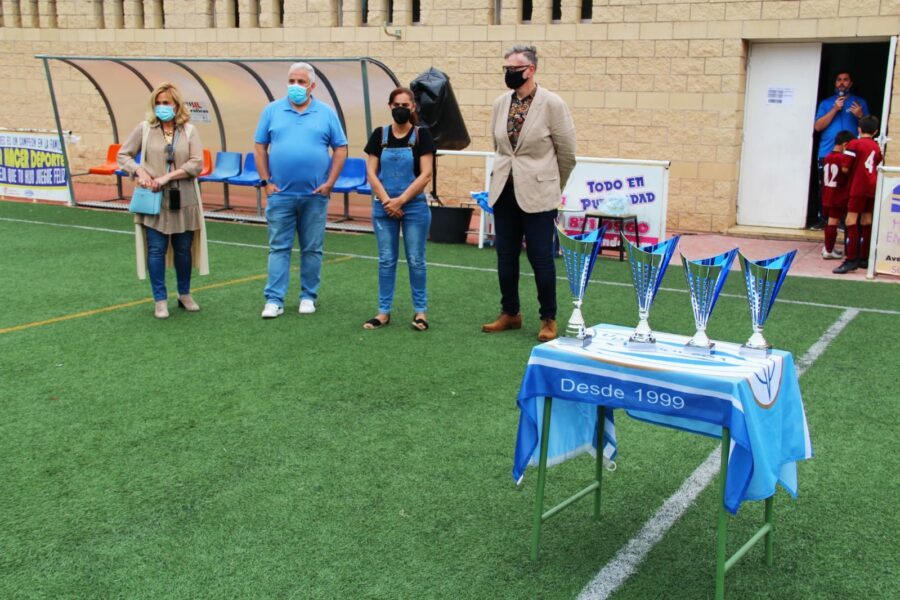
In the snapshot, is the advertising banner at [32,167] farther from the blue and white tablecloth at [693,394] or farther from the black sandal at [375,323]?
the blue and white tablecloth at [693,394]

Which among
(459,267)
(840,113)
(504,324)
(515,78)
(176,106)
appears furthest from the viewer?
(840,113)

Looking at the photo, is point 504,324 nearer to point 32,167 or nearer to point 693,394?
point 693,394

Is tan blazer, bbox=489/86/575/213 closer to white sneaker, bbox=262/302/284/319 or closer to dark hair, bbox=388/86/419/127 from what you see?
dark hair, bbox=388/86/419/127

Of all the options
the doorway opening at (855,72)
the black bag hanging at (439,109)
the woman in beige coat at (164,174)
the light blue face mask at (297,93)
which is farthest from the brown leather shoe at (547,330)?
the doorway opening at (855,72)

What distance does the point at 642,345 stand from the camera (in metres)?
3.49

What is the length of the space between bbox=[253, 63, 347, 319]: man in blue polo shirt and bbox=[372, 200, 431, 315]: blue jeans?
708 mm

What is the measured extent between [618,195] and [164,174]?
5693 millimetres

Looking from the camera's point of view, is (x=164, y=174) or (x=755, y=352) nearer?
(x=755, y=352)

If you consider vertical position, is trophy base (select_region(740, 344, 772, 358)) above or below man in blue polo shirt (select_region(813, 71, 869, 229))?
below

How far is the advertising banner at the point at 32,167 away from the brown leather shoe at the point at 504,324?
34.6 feet

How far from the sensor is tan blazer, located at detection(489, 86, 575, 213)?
6695 millimetres

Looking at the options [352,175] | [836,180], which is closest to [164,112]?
[352,175]

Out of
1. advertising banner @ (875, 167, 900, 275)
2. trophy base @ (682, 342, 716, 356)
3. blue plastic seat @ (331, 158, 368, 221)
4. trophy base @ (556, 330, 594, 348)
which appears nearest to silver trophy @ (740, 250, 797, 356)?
trophy base @ (682, 342, 716, 356)

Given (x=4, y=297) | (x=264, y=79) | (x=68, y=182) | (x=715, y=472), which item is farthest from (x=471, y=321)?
(x=68, y=182)
